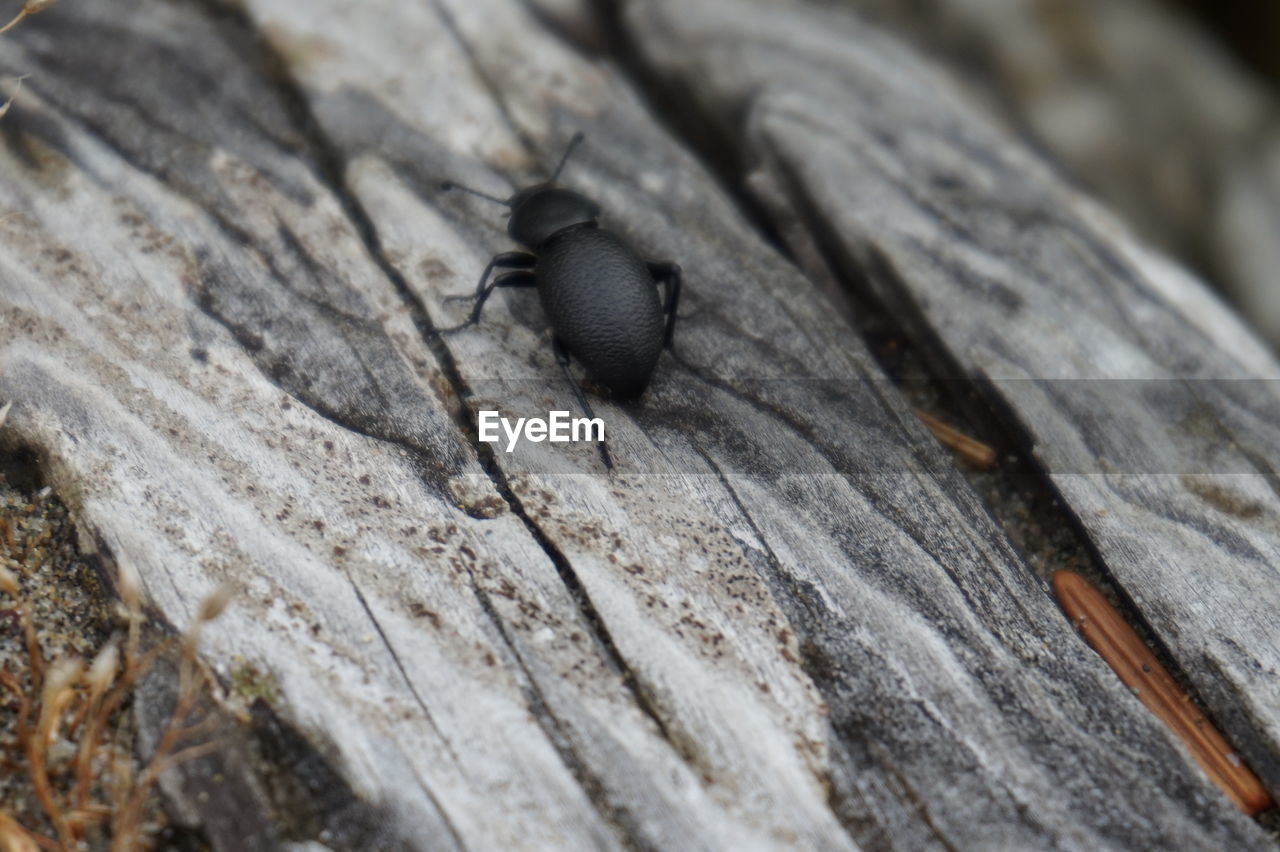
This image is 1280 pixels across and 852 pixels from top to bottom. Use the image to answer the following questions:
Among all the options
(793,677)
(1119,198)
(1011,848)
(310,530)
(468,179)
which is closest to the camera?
(1011,848)

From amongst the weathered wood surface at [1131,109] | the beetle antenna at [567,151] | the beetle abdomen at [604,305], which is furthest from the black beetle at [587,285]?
the weathered wood surface at [1131,109]

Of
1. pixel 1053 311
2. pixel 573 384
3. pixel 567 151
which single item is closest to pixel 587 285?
pixel 573 384

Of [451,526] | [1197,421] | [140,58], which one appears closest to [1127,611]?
[1197,421]

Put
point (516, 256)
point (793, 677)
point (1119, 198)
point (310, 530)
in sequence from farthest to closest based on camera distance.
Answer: point (1119, 198)
point (516, 256)
point (310, 530)
point (793, 677)

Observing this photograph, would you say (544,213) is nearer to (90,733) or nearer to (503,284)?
(503,284)

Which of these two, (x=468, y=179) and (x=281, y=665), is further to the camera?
(x=468, y=179)

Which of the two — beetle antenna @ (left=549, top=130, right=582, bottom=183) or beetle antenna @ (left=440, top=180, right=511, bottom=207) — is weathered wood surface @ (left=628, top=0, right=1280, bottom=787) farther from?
beetle antenna @ (left=440, top=180, right=511, bottom=207)

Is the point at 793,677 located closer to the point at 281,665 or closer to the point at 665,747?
the point at 665,747

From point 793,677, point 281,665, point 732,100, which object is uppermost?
point 732,100

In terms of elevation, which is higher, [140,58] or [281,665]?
[140,58]
